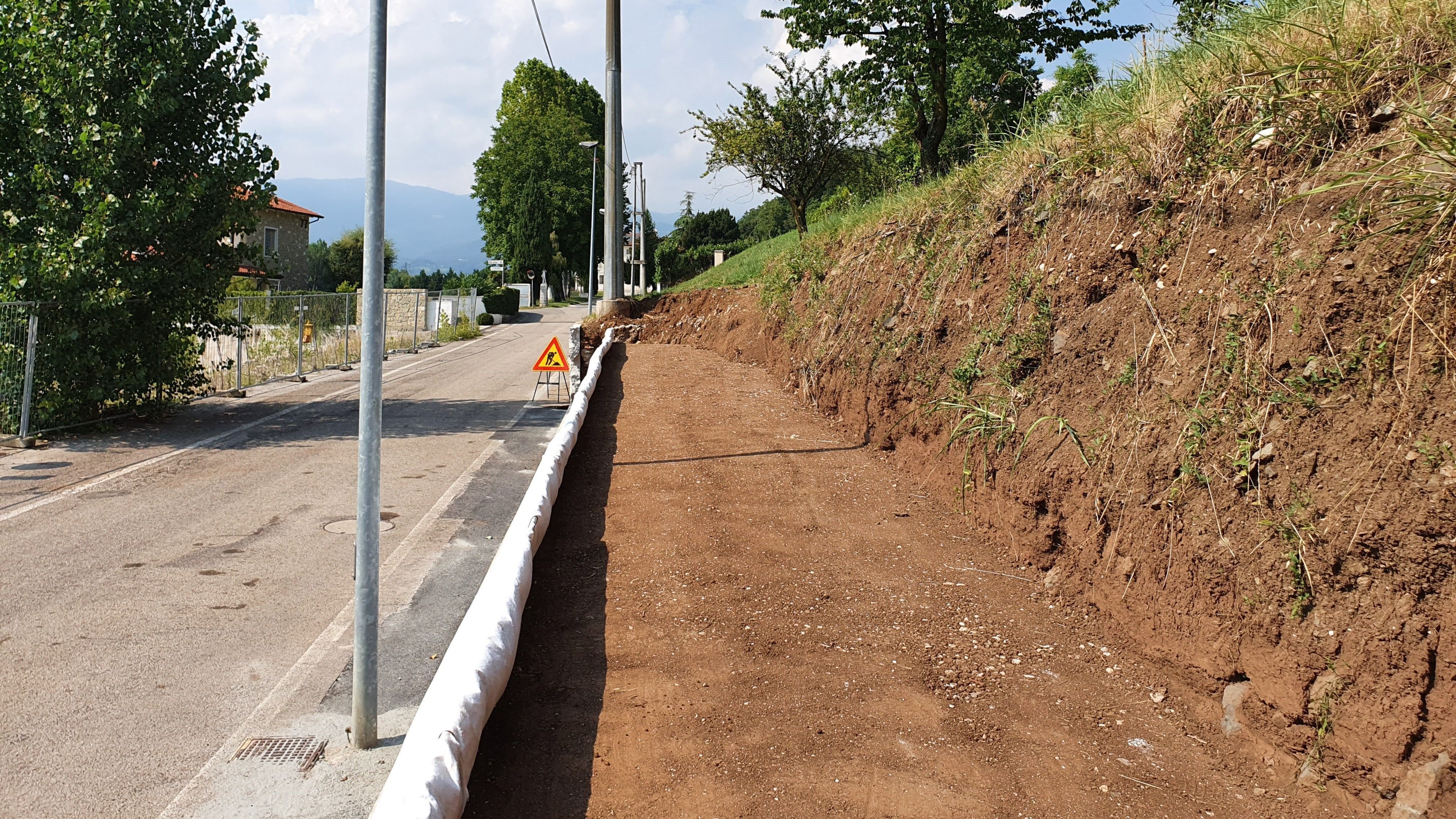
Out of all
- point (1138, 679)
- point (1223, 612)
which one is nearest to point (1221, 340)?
point (1223, 612)

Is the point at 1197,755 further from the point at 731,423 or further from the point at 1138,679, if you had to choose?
the point at 731,423

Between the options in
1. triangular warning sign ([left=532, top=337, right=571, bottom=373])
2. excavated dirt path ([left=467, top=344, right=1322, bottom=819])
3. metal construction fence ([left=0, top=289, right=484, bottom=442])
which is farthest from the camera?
triangular warning sign ([left=532, top=337, right=571, bottom=373])

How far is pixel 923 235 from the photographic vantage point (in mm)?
9648

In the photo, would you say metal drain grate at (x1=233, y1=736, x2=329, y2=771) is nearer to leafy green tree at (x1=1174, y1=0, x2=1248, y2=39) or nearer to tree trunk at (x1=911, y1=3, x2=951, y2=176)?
leafy green tree at (x1=1174, y1=0, x2=1248, y2=39)

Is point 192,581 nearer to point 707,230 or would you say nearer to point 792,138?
point 792,138

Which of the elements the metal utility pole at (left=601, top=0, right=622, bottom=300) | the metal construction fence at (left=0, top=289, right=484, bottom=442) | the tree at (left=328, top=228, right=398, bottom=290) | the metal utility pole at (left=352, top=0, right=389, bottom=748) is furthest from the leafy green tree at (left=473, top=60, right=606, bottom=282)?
the metal utility pole at (left=352, top=0, right=389, bottom=748)

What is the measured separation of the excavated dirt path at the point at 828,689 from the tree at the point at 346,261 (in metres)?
55.5

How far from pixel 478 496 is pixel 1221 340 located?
6662 mm

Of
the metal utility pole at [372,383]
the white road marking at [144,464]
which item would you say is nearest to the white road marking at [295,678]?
the metal utility pole at [372,383]

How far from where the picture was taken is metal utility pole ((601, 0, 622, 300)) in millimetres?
22562

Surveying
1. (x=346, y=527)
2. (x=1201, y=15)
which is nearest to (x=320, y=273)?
(x=346, y=527)

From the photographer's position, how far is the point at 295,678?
491cm

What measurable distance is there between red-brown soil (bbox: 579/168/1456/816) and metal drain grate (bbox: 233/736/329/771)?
12.8ft

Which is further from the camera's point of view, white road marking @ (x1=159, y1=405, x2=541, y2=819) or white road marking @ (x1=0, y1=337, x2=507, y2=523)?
white road marking @ (x1=0, y1=337, x2=507, y2=523)
